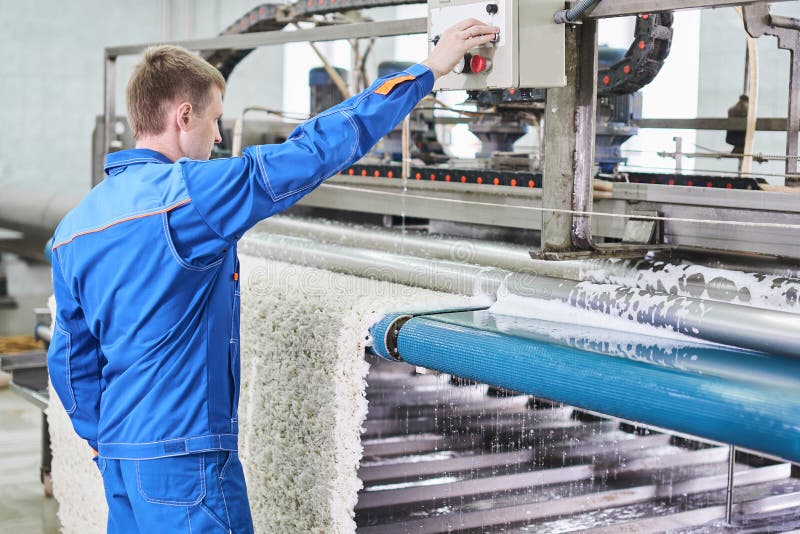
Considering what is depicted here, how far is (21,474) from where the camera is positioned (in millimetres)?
3299

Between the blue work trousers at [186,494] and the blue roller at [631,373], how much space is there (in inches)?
11.6

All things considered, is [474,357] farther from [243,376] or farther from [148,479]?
[243,376]

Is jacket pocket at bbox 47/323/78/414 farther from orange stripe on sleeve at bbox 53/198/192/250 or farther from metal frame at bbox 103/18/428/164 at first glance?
metal frame at bbox 103/18/428/164

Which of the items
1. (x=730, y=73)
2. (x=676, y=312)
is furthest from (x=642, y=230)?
(x=730, y=73)

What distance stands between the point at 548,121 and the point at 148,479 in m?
0.78

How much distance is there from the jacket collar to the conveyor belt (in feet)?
2.47

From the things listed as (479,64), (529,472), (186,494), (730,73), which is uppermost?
(730,73)

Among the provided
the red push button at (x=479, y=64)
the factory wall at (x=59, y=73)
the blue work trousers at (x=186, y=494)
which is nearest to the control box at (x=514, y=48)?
the red push button at (x=479, y=64)

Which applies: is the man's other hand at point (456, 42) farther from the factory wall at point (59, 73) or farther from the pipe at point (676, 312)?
the factory wall at point (59, 73)

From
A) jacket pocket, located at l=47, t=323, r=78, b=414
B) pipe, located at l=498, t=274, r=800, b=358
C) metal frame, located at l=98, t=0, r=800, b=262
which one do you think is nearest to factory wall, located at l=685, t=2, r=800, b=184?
metal frame, located at l=98, t=0, r=800, b=262

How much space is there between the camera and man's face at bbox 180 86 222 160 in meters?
1.29

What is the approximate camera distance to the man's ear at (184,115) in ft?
4.16

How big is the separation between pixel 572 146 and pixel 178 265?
0.62 m

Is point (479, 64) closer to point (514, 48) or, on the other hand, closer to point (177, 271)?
point (514, 48)
